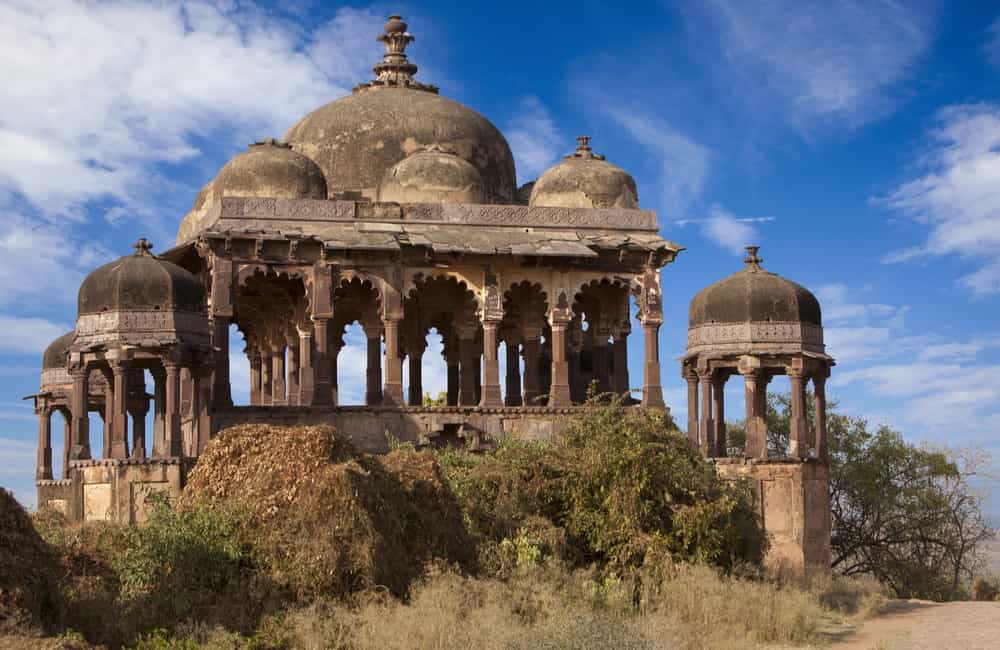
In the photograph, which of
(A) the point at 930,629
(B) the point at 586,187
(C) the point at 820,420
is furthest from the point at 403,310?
(A) the point at 930,629

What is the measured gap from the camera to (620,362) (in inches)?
1152

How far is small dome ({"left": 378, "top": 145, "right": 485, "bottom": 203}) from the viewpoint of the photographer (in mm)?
27328

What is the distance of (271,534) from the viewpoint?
1509cm

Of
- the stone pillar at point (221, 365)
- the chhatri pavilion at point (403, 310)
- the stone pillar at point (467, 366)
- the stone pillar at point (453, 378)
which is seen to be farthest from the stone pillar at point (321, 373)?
the stone pillar at point (453, 378)

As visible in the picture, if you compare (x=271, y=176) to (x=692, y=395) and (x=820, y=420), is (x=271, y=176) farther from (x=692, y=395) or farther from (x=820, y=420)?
(x=820, y=420)

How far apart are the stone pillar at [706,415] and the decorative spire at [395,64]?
30.8 feet

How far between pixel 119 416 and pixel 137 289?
6.00ft

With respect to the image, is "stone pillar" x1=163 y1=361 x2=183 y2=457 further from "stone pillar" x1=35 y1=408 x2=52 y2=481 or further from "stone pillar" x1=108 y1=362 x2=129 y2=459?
"stone pillar" x1=35 y1=408 x2=52 y2=481

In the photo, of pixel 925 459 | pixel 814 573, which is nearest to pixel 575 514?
pixel 814 573

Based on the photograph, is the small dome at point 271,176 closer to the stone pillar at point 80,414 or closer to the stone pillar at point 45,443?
the stone pillar at point 80,414

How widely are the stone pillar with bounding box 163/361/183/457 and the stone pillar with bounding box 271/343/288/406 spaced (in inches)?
298

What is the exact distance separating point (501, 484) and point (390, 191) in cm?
1007

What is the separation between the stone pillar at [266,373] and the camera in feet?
102

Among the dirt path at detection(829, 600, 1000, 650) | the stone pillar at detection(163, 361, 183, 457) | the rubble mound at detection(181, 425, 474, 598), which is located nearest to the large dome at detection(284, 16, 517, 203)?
the stone pillar at detection(163, 361, 183, 457)
